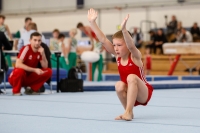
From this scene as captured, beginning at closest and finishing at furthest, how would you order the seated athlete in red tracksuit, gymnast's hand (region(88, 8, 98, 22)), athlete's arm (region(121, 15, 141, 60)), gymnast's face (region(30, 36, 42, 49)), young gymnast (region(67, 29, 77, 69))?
athlete's arm (region(121, 15, 141, 60))
gymnast's hand (region(88, 8, 98, 22))
gymnast's face (region(30, 36, 42, 49))
the seated athlete in red tracksuit
young gymnast (region(67, 29, 77, 69))

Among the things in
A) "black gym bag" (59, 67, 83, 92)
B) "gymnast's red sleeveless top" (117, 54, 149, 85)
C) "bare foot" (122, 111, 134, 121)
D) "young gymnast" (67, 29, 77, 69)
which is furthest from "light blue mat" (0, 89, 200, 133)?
"young gymnast" (67, 29, 77, 69)

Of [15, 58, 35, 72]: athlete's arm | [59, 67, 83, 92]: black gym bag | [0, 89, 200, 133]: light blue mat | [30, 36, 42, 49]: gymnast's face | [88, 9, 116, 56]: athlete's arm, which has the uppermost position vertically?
[88, 9, 116, 56]: athlete's arm

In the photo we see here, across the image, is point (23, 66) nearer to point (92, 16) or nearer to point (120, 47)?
point (92, 16)

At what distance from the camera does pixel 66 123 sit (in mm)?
3828

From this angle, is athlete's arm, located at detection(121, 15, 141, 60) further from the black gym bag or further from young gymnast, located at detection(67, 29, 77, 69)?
young gymnast, located at detection(67, 29, 77, 69)

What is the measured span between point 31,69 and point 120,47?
322cm

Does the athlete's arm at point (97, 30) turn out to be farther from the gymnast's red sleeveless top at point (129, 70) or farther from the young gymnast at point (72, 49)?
the young gymnast at point (72, 49)

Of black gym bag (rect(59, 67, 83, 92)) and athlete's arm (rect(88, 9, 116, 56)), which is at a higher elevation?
athlete's arm (rect(88, 9, 116, 56))

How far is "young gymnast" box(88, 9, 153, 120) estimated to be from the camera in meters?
3.95

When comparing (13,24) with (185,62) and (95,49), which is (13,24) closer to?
(185,62)

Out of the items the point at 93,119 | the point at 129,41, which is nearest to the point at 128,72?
the point at 129,41

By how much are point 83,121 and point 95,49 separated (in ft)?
23.5

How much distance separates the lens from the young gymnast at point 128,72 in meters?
3.95

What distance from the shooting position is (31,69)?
698 cm
